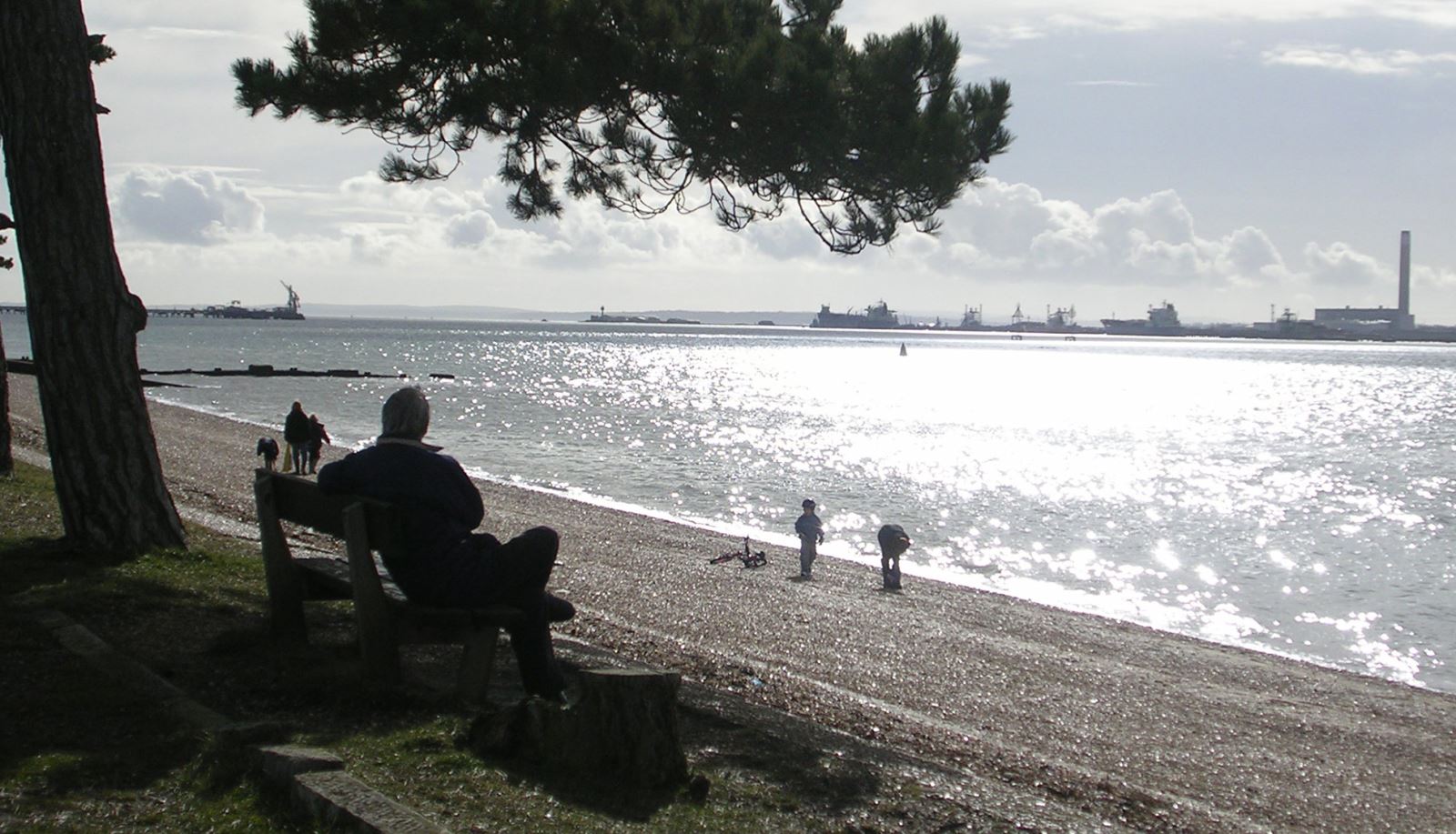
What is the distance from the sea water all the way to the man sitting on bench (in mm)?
13470

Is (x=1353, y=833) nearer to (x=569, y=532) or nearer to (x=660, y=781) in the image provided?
(x=660, y=781)

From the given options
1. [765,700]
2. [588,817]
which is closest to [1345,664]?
[765,700]

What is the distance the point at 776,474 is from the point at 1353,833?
30.2m

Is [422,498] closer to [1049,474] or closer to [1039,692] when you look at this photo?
[1039,692]

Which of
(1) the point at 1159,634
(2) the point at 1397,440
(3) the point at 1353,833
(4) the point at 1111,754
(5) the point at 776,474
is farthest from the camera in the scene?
(2) the point at 1397,440

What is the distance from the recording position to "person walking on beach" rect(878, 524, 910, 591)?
16359 mm

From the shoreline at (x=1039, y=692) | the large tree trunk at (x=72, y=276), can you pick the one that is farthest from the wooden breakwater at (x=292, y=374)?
the large tree trunk at (x=72, y=276)

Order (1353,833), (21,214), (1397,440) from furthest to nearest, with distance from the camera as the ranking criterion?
(1397,440) → (21,214) → (1353,833)

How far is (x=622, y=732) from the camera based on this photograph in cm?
436

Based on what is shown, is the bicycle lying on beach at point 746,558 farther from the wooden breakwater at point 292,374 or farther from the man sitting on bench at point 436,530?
the wooden breakwater at point 292,374

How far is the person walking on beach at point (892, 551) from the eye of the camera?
16.4 metres

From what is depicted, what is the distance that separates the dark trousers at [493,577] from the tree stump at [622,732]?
2.73 ft

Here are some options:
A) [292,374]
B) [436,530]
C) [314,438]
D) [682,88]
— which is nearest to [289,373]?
[292,374]

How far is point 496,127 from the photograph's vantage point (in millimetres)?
10859
